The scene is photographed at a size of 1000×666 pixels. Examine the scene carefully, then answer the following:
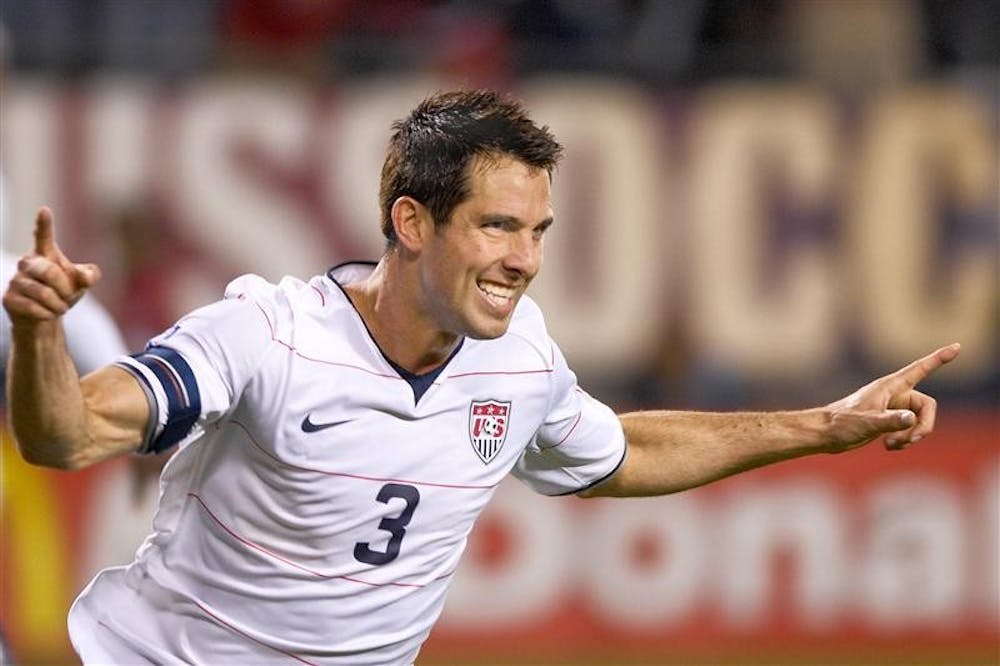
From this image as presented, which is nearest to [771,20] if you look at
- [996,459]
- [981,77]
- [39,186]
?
[981,77]

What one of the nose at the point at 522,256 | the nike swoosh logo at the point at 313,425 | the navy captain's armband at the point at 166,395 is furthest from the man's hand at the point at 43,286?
the nose at the point at 522,256

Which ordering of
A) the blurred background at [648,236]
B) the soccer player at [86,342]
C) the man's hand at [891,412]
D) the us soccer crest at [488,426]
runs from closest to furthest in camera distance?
the us soccer crest at [488,426]
the man's hand at [891,412]
the soccer player at [86,342]
the blurred background at [648,236]

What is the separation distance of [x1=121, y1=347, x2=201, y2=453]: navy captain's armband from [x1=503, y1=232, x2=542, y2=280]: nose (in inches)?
29.7

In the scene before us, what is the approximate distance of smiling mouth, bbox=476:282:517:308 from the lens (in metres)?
4.25

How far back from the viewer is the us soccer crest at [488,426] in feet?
14.5

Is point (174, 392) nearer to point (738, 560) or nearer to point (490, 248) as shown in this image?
point (490, 248)

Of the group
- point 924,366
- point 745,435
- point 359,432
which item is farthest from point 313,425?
point 924,366

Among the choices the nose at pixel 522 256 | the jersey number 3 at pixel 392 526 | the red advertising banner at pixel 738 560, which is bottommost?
the red advertising banner at pixel 738 560

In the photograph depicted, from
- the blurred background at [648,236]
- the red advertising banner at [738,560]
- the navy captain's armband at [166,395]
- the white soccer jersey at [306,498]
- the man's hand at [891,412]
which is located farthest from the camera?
the red advertising banner at [738,560]

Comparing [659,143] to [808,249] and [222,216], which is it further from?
[222,216]

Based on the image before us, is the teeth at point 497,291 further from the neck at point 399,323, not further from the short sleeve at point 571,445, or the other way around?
the short sleeve at point 571,445

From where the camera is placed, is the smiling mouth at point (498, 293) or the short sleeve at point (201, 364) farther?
the smiling mouth at point (498, 293)

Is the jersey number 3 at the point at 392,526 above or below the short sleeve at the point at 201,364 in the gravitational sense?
below

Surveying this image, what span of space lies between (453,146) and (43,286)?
112 cm
